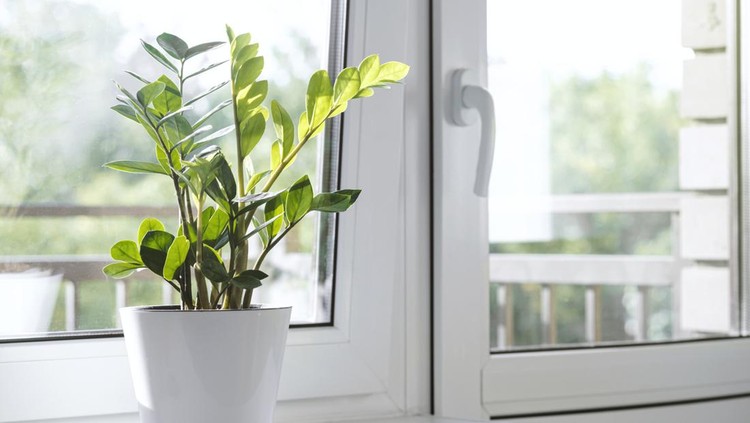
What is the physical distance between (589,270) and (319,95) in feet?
2.11

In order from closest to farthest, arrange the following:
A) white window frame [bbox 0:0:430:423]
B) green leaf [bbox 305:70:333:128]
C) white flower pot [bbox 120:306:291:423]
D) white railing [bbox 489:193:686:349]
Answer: white flower pot [bbox 120:306:291:423], green leaf [bbox 305:70:333:128], white window frame [bbox 0:0:430:423], white railing [bbox 489:193:686:349]

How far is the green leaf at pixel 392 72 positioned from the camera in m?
0.87

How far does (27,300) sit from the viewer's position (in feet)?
3.09

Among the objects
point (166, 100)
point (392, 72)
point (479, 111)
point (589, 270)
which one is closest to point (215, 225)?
point (166, 100)

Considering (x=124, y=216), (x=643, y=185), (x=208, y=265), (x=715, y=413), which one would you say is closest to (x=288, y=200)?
(x=208, y=265)

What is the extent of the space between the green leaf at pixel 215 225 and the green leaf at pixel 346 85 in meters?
0.18

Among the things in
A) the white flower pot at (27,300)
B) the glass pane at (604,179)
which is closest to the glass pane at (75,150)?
the white flower pot at (27,300)

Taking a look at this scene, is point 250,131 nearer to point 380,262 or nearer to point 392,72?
point 392,72

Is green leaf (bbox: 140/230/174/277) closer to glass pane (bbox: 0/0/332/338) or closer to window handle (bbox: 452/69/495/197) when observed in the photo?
glass pane (bbox: 0/0/332/338)

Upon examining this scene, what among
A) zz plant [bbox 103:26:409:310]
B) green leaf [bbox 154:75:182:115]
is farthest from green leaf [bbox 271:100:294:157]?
green leaf [bbox 154:75:182:115]

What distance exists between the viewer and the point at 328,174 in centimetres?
112

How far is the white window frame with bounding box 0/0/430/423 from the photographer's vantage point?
3.56 ft

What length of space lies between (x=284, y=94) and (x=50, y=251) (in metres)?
0.36

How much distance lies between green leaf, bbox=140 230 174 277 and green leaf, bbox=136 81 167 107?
0.13 m
